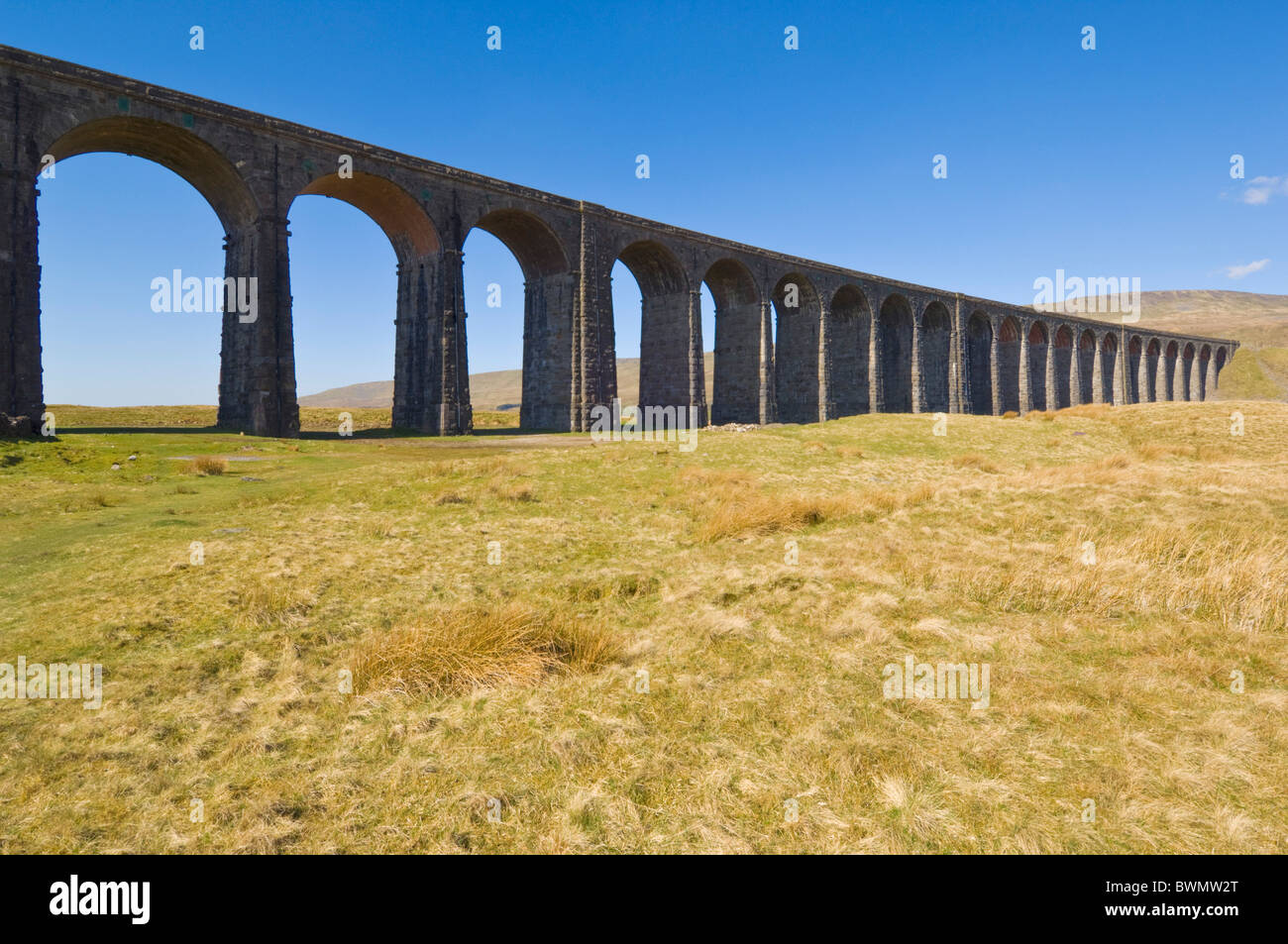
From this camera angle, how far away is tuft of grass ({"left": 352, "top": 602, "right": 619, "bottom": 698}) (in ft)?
18.2

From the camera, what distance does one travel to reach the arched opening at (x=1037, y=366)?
246ft

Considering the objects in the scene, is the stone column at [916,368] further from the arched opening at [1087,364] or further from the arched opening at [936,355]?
the arched opening at [1087,364]

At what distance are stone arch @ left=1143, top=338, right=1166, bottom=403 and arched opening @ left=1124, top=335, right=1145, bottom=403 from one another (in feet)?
3.81

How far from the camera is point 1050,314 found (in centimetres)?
7406

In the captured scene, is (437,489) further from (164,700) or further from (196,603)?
(164,700)

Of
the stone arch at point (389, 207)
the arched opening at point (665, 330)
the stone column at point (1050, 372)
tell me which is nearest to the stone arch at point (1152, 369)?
the stone column at point (1050, 372)

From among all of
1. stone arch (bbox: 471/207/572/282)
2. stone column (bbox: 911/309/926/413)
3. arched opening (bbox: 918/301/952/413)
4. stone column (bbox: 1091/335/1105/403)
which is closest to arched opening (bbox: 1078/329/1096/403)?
stone column (bbox: 1091/335/1105/403)

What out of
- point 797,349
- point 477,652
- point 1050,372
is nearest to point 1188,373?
point 1050,372

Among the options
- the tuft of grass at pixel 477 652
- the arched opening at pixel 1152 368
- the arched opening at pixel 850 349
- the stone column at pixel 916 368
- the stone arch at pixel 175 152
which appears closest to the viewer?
the tuft of grass at pixel 477 652

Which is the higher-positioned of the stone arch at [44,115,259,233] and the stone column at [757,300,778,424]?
the stone arch at [44,115,259,233]

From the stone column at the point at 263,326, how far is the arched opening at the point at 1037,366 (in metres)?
73.9

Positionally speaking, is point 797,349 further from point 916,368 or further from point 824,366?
point 916,368

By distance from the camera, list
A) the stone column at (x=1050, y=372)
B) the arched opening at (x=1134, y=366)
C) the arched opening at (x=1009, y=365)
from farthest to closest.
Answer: the arched opening at (x=1134, y=366), the stone column at (x=1050, y=372), the arched opening at (x=1009, y=365)

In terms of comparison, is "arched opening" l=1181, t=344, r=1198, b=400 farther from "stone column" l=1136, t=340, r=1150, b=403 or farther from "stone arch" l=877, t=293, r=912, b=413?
"stone arch" l=877, t=293, r=912, b=413
